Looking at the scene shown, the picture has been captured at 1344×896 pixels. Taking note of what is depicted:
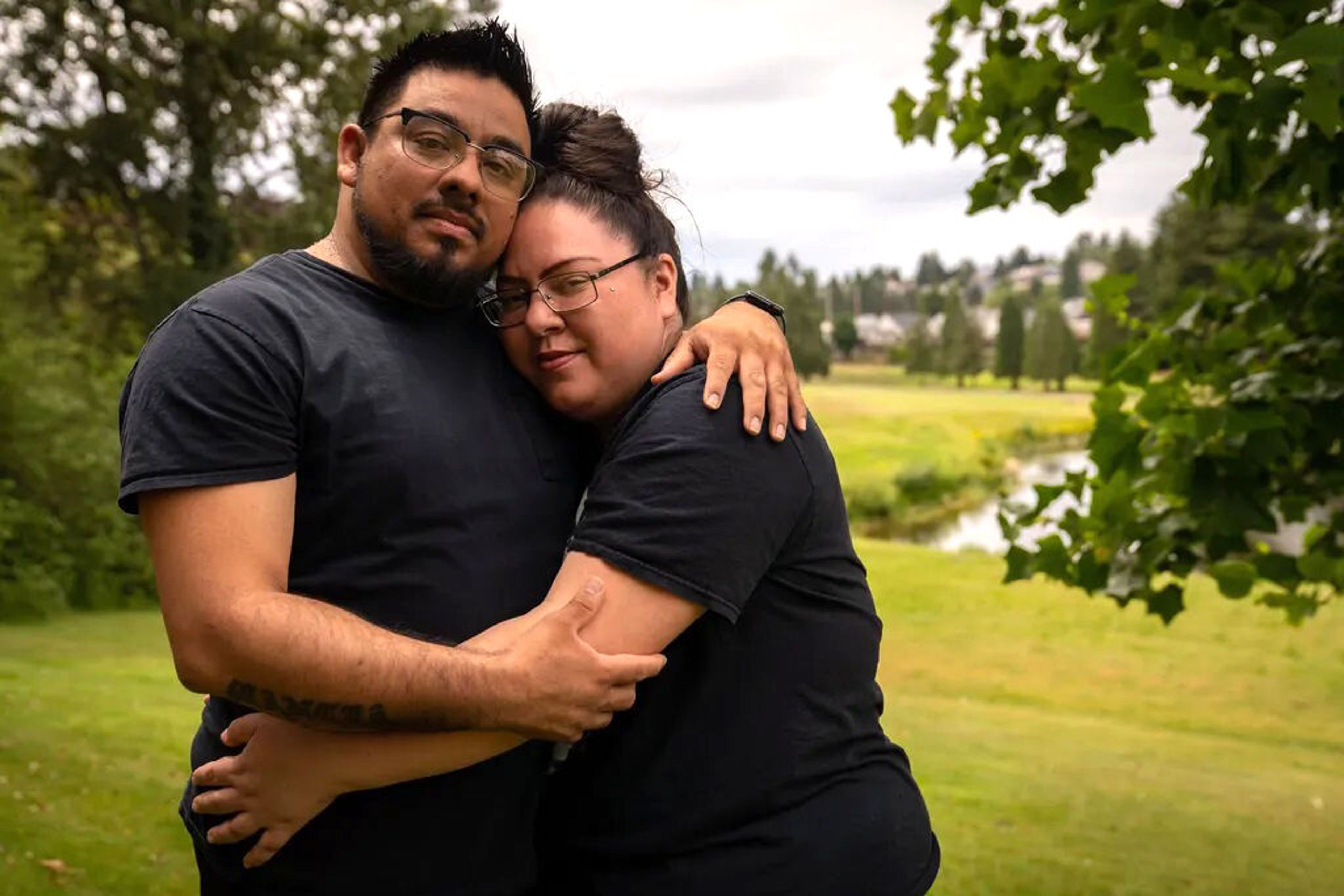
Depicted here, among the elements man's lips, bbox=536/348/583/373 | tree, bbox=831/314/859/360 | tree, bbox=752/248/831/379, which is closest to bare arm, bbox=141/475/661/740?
man's lips, bbox=536/348/583/373

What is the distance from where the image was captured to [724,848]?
2178 millimetres

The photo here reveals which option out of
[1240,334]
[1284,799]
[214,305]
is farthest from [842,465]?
[214,305]

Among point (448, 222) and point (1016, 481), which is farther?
point (1016, 481)

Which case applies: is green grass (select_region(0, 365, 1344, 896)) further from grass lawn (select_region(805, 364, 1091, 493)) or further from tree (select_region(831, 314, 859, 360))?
tree (select_region(831, 314, 859, 360))

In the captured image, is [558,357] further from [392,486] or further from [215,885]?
[215,885]

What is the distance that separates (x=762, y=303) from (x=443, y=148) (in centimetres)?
77

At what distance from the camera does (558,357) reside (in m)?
2.44

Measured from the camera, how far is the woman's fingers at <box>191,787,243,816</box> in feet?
6.97

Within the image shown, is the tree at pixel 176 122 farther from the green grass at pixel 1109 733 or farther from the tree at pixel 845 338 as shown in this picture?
the tree at pixel 845 338

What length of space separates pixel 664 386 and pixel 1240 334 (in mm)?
3034

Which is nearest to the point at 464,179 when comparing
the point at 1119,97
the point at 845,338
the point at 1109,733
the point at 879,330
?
the point at 1119,97

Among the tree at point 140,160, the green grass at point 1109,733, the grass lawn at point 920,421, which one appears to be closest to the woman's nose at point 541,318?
the green grass at point 1109,733

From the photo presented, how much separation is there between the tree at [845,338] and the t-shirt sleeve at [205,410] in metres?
86.0

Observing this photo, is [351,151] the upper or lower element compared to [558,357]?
upper
